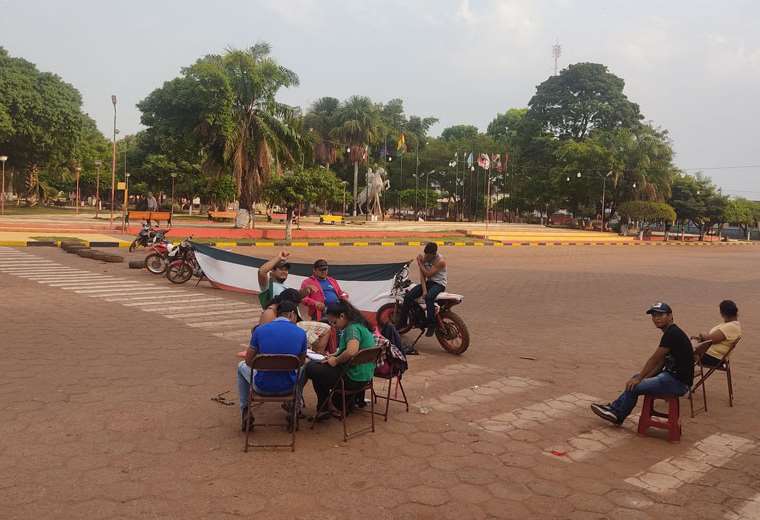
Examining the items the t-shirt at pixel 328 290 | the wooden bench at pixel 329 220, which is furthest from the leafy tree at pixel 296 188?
the t-shirt at pixel 328 290

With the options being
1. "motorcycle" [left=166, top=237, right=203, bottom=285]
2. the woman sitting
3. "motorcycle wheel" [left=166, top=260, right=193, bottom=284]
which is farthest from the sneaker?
"motorcycle wheel" [left=166, top=260, right=193, bottom=284]

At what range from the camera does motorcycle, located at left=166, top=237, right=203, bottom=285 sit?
13688 mm

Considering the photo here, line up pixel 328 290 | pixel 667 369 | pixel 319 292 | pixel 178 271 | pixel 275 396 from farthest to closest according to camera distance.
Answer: pixel 178 271 → pixel 328 290 → pixel 319 292 → pixel 667 369 → pixel 275 396

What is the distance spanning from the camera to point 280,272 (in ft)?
23.9

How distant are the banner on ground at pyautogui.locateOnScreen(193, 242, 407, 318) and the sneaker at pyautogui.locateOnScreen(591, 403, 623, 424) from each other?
4.64 metres

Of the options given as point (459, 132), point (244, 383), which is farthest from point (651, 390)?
point (459, 132)

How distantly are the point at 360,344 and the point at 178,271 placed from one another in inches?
390

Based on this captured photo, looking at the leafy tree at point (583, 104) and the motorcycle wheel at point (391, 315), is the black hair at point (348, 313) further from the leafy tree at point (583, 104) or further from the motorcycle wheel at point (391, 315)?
the leafy tree at point (583, 104)

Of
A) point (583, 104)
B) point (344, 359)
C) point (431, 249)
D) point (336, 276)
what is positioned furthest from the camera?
point (583, 104)

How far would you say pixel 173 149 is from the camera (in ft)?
134

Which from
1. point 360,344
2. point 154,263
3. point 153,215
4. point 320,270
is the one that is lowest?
point 154,263

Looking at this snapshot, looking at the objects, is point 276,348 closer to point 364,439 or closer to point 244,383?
point 244,383

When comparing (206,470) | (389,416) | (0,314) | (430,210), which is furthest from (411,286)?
(430,210)

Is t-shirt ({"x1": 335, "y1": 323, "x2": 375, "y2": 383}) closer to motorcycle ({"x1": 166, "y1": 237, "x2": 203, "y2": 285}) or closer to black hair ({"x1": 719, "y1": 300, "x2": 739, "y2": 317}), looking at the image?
black hair ({"x1": 719, "y1": 300, "x2": 739, "y2": 317})
